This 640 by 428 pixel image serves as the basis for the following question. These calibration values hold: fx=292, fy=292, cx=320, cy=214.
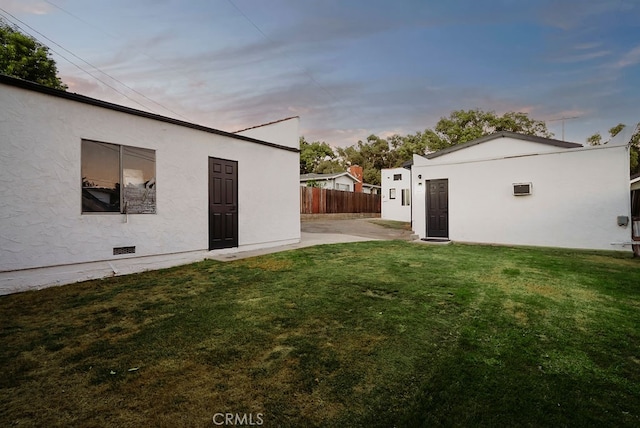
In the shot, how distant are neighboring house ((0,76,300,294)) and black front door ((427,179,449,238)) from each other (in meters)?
6.33

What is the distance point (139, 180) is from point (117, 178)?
14.5 inches

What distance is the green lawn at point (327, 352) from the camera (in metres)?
1.69

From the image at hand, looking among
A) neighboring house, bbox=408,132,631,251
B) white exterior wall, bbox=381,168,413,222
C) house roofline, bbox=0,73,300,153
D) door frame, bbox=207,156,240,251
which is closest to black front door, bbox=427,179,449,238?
neighboring house, bbox=408,132,631,251

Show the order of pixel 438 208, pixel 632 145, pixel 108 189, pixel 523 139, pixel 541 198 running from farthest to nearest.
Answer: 1. pixel 632 145
2. pixel 438 208
3. pixel 523 139
4. pixel 541 198
5. pixel 108 189

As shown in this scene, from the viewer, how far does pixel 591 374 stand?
204 centimetres

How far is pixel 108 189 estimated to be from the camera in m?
5.27

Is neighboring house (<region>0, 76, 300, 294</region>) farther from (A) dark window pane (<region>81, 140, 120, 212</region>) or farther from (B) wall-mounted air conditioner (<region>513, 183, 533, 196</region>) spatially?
(B) wall-mounted air conditioner (<region>513, 183, 533, 196</region>)

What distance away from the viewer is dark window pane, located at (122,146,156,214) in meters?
5.50

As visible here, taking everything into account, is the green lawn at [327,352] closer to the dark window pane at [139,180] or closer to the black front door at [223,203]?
the dark window pane at [139,180]

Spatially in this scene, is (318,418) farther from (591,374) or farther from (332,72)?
(332,72)

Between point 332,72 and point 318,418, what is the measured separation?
44.4ft

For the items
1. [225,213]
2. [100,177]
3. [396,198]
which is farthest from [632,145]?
[100,177]

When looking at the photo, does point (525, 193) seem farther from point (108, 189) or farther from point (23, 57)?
point (23, 57)

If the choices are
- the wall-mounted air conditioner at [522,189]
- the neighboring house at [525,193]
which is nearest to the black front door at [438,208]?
the neighboring house at [525,193]
